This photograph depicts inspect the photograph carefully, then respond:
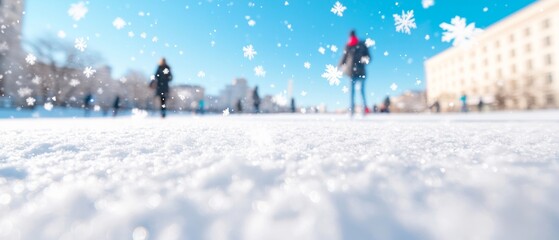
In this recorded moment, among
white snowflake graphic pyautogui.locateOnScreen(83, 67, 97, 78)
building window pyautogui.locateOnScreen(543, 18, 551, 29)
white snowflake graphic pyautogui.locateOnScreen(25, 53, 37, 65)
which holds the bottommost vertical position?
white snowflake graphic pyautogui.locateOnScreen(83, 67, 97, 78)

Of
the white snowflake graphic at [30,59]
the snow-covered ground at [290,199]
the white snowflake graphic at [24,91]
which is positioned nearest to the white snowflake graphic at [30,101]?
the white snowflake graphic at [24,91]

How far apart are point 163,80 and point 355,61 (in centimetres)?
599

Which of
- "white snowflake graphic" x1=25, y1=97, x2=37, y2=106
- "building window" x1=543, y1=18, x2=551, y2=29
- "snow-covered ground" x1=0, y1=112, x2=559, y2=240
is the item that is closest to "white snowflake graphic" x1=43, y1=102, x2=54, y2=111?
"white snowflake graphic" x1=25, y1=97, x2=37, y2=106

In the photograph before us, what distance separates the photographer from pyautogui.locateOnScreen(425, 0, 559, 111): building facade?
111 feet

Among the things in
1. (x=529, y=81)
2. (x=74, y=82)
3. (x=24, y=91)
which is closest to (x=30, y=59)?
(x=24, y=91)

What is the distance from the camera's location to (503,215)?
56 centimetres

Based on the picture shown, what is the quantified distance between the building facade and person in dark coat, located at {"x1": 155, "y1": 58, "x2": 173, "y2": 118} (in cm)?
2732

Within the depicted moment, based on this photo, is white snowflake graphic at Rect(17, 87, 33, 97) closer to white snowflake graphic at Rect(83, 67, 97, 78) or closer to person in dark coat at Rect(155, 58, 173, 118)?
white snowflake graphic at Rect(83, 67, 97, 78)

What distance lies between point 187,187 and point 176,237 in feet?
0.80

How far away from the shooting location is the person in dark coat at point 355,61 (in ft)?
22.7

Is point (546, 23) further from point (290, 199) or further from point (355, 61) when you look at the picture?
point (290, 199)

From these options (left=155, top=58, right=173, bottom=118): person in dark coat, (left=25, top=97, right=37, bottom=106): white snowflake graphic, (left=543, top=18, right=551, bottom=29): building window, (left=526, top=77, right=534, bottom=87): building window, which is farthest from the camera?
(left=526, top=77, right=534, bottom=87): building window

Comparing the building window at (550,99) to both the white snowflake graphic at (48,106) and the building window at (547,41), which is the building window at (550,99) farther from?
the white snowflake graphic at (48,106)

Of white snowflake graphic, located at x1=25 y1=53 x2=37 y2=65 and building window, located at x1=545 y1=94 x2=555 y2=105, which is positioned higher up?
white snowflake graphic, located at x1=25 y1=53 x2=37 y2=65
